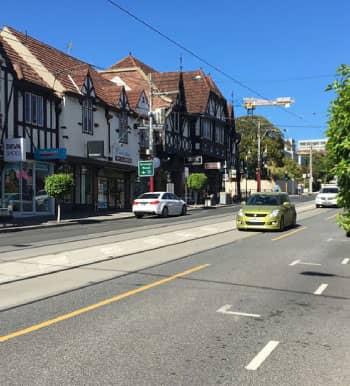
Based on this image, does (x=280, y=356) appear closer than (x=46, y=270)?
Yes

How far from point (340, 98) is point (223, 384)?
6.22 meters

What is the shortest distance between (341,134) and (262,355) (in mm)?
5242

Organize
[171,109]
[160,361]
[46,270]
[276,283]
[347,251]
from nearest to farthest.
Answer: [160,361] → [276,283] → [46,270] → [347,251] → [171,109]

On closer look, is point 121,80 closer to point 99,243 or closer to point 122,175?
point 122,175

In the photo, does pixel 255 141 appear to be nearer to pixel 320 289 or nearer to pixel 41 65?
pixel 41 65


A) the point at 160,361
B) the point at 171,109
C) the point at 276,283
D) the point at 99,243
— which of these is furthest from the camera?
the point at 171,109

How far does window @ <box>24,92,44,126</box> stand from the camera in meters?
26.7

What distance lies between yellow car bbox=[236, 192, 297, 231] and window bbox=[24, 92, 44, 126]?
13.2 metres

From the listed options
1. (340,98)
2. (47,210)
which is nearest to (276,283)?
(340,98)

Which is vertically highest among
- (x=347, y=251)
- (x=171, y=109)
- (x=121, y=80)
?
(x=121, y=80)

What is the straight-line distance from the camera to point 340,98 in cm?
898

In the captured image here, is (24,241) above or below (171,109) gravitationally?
below

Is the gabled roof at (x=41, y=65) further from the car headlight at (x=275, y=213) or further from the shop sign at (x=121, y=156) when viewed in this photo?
the car headlight at (x=275, y=213)

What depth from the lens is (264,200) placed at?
65.3ft
